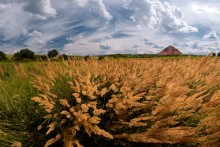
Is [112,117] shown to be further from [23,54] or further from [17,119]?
[23,54]

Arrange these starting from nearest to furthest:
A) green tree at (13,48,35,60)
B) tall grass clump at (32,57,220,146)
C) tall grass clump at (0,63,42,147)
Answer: tall grass clump at (32,57,220,146)
tall grass clump at (0,63,42,147)
green tree at (13,48,35,60)

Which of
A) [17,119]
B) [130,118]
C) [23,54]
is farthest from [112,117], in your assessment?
[23,54]

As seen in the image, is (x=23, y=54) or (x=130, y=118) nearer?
(x=130, y=118)

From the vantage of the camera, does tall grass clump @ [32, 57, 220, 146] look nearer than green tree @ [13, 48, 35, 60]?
Yes

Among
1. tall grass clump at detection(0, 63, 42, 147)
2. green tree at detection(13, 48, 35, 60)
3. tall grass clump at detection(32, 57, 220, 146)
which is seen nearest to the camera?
tall grass clump at detection(32, 57, 220, 146)

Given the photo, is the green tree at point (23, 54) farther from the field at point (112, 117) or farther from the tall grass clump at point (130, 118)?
the tall grass clump at point (130, 118)

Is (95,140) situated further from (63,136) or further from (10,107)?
(10,107)

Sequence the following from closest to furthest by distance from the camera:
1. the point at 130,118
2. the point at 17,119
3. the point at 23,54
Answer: the point at 130,118 < the point at 17,119 < the point at 23,54

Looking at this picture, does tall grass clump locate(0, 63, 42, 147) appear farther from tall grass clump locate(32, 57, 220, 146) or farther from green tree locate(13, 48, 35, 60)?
green tree locate(13, 48, 35, 60)

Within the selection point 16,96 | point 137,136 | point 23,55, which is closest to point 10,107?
point 16,96

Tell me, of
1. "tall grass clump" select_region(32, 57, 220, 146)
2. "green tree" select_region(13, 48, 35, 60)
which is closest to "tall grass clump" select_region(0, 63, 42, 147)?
"tall grass clump" select_region(32, 57, 220, 146)

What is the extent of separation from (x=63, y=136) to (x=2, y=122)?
743mm

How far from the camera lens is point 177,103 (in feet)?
8.83

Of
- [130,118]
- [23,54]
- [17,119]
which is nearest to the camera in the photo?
[130,118]
